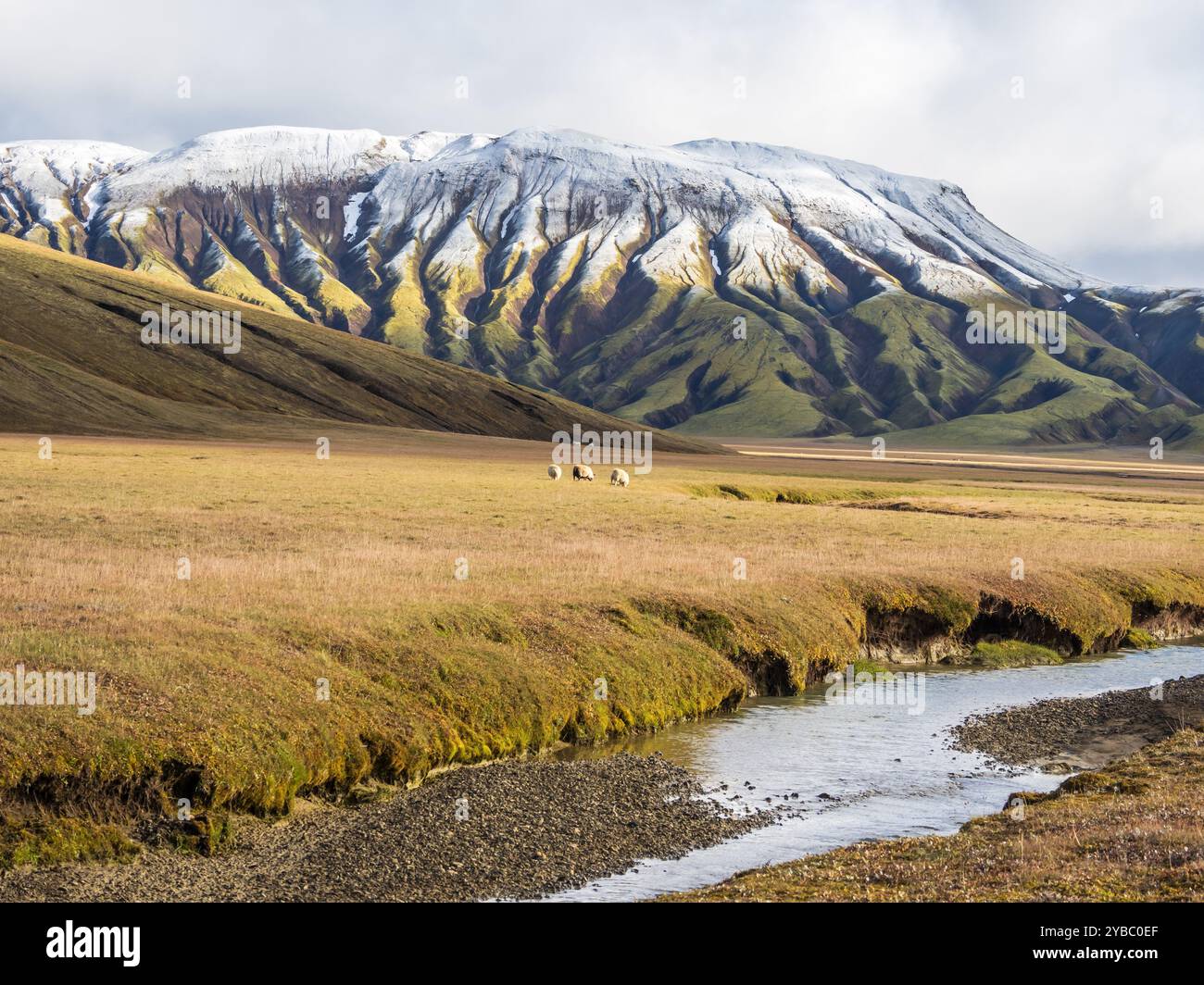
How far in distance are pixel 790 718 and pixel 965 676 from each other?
1015 cm

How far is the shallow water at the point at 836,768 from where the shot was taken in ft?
66.0

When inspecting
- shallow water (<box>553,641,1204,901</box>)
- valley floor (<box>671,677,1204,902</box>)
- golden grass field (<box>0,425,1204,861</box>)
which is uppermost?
golden grass field (<box>0,425,1204,861</box>)

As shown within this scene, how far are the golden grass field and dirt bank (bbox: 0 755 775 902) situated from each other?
890 millimetres

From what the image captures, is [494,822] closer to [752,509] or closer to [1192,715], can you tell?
[1192,715]

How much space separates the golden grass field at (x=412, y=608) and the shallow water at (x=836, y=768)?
5.97 feet

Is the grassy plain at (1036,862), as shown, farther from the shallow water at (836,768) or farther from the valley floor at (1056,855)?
the shallow water at (836,768)

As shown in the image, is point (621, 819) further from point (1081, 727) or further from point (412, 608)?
point (1081, 727)

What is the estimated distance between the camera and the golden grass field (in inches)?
786

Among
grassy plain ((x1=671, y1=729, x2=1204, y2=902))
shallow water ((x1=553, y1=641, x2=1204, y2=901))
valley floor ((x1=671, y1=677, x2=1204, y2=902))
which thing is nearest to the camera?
grassy plain ((x1=671, y1=729, x2=1204, y2=902))

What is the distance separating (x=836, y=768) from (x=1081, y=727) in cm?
907

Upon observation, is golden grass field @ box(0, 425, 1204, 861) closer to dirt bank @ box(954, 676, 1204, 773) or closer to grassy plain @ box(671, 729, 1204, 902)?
dirt bank @ box(954, 676, 1204, 773)

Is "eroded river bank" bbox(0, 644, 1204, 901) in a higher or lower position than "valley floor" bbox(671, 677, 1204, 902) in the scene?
lower

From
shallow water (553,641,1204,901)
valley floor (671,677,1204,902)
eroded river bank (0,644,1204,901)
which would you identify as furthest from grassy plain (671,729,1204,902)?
eroded river bank (0,644,1204,901)
